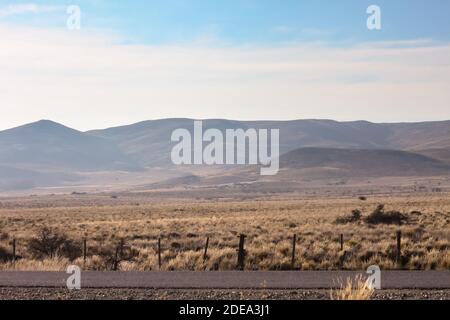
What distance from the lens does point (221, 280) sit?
1450 centimetres

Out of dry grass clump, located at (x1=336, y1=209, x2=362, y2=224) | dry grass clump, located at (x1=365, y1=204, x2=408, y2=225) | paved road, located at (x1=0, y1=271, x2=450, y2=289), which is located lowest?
dry grass clump, located at (x1=336, y1=209, x2=362, y2=224)

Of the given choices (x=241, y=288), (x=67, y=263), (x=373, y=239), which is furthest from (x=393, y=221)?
(x=241, y=288)

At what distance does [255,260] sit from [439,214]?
30.7m

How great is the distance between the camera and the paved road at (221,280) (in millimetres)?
13672

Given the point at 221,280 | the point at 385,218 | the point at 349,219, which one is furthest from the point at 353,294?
the point at 349,219

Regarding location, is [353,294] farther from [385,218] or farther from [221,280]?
[385,218]

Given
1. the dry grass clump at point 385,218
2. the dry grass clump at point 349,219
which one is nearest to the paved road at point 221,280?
the dry grass clump at point 385,218

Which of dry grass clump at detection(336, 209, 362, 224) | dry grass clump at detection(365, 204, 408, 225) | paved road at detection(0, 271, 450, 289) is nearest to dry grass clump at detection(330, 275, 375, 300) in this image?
paved road at detection(0, 271, 450, 289)

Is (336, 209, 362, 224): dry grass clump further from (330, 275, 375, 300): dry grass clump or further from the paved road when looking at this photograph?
(330, 275, 375, 300): dry grass clump

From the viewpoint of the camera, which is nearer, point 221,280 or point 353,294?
point 353,294

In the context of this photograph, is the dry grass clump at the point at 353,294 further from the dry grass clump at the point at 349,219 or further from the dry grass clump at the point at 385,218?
the dry grass clump at the point at 349,219

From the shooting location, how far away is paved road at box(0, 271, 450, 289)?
13.7 m
